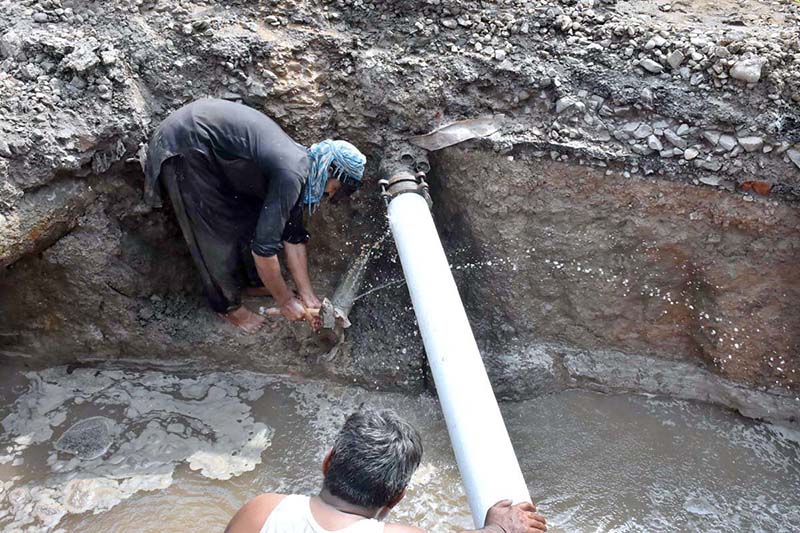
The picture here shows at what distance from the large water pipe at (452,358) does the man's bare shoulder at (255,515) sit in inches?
29.7

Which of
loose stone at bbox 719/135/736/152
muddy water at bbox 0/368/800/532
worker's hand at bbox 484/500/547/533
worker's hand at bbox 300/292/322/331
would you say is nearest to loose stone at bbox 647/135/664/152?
loose stone at bbox 719/135/736/152

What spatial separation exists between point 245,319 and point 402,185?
1175 millimetres

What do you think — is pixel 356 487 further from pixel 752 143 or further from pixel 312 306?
pixel 752 143

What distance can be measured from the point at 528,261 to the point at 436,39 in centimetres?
129

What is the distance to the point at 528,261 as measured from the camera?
13.0 ft

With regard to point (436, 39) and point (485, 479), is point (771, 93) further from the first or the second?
point (485, 479)

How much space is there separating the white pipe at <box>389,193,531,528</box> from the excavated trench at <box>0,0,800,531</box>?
1.92 ft

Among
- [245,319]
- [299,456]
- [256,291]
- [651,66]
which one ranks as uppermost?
[651,66]

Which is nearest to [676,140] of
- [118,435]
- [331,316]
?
[331,316]

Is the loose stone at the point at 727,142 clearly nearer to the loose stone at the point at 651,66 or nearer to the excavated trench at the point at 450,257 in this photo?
the excavated trench at the point at 450,257

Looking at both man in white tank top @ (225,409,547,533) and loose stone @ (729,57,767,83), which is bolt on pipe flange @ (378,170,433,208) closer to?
loose stone @ (729,57,767,83)

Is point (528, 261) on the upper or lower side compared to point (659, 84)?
lower

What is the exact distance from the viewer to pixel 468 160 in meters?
3.82

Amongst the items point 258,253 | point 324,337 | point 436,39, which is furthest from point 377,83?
point 324,337
